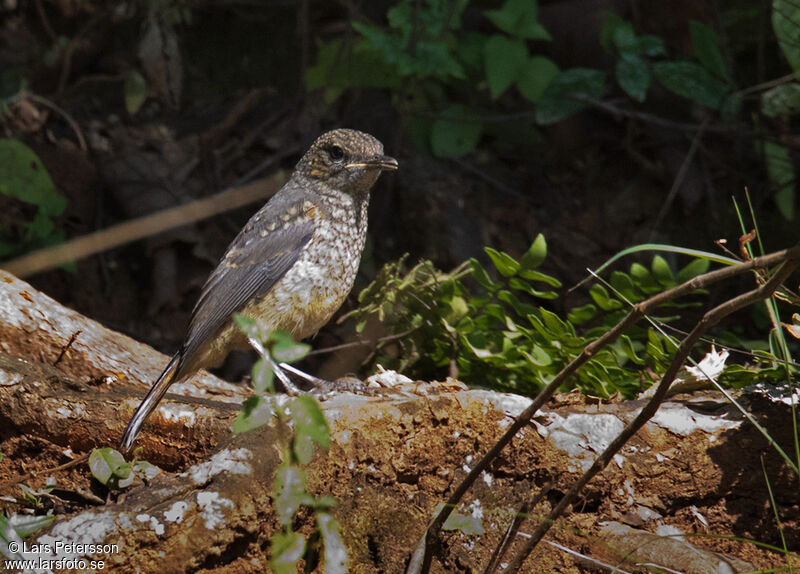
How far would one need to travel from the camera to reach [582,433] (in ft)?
10.1

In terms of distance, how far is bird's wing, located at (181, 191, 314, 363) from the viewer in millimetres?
3865

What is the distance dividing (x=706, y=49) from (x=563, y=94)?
1013 mm

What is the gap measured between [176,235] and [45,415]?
11.3 ft

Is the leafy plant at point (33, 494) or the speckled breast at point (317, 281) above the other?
the speckled breast at point (317, 281)

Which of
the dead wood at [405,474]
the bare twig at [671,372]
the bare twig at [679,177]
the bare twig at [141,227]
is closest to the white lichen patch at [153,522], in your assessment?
the dead wood at [405,474]

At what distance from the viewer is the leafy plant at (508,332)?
368cm

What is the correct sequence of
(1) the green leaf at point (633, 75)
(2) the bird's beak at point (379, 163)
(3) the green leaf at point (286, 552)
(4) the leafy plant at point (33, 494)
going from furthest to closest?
1. (1) the green leaf at point (633, 75)
2. (2) the bird's beak at point (379, 163)
3. (4) the leafy plant at point (33, 494)
4. (3) the green leaf at point (286, 552)

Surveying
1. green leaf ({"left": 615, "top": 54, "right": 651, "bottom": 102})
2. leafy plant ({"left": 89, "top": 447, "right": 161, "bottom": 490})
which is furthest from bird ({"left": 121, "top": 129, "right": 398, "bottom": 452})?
green leaf ({"left": 615, "top": 54, "right": 651, "bottom": 102})

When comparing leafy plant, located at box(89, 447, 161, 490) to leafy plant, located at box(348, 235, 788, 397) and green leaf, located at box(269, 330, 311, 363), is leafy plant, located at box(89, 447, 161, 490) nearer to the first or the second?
green leaf, located at box(269, 330, 311, 363)

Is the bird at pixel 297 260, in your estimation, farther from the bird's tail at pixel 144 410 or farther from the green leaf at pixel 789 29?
the green leaf at pixel 789 29

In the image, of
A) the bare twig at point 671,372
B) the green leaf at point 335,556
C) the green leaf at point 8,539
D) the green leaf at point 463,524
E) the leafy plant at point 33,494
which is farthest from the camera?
the leafy plant at point 33,494

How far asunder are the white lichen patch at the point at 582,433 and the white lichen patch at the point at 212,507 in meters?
1.13

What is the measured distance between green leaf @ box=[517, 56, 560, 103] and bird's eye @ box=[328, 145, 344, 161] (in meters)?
2.19

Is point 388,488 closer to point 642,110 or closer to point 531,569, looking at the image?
point 531,569
